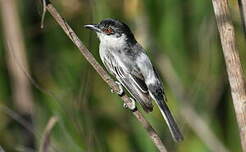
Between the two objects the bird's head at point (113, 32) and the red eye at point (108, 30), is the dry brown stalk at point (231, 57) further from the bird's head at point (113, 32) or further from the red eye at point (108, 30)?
the red eye at point (108, 30)

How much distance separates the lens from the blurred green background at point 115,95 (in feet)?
13.6

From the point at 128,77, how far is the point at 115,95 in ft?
2.13

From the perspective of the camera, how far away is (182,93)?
4.01 m

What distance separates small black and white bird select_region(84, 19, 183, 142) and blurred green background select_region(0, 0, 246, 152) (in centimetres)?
29

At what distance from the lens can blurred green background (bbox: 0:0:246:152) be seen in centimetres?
413

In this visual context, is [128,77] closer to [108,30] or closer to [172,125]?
[108,30]

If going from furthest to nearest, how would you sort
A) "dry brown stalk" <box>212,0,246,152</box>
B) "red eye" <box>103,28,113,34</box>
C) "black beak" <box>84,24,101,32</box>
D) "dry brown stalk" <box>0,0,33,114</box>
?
"dry brown stalk" <box>0,0,33,114</box>
"red eye" <box>103,28,113,34</box>
"black beak" <box>84,24,101,32</box>
"dry brown stalk" <box>212,0,246,152</box>

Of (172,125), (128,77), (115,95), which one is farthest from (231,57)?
(115,95)

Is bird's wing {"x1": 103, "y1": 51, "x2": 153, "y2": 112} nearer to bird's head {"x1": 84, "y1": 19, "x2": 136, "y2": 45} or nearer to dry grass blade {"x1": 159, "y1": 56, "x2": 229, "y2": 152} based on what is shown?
→ bird's head {"x1": 84, "y1": 19, "x2": 136, "y2": 45}

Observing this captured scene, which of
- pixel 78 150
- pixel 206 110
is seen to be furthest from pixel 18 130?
pixel 206 110

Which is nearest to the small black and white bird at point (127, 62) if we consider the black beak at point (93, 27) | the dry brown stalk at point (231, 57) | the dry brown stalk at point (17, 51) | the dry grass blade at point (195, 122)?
the black beak at point (93, 27)

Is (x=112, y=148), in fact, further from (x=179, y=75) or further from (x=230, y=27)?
(x=230, y=27)

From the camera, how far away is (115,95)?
4.37 metres

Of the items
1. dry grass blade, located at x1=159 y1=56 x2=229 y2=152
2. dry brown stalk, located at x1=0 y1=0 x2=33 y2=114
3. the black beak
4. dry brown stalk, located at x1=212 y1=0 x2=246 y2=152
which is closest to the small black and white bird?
the black beak
